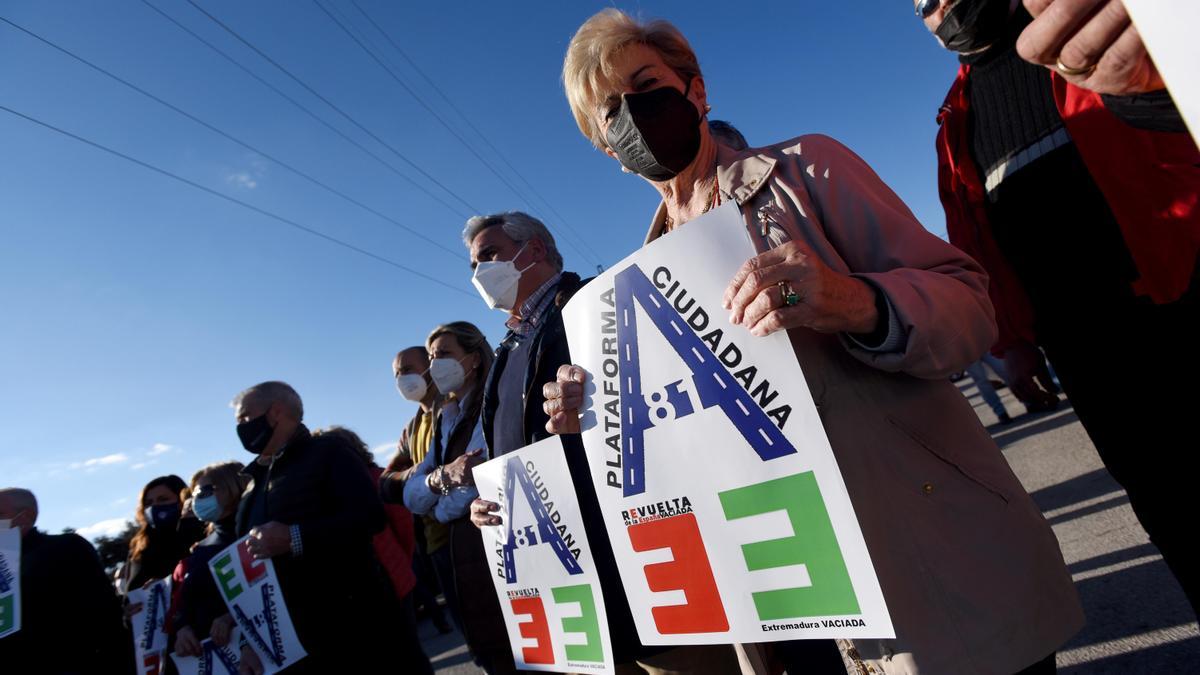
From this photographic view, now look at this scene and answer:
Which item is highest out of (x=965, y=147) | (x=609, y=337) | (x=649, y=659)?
(x=965, y=147)

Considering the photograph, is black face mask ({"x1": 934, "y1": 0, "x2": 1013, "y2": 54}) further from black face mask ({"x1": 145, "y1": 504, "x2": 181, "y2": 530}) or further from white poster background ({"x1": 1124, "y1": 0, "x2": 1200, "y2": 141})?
black face mask ({"x1": 145, "y1": 504, "x2": 181, "y2": 530})

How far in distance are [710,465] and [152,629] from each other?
4.14 m

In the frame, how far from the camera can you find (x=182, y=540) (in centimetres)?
457

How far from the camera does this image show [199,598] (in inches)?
128

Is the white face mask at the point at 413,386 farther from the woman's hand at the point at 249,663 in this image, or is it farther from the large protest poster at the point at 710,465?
the large protest poster at the point at 710,465

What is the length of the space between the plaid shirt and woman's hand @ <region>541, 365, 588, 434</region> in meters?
0.75

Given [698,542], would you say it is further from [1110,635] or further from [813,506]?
[1110,635]

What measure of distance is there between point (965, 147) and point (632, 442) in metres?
1.28

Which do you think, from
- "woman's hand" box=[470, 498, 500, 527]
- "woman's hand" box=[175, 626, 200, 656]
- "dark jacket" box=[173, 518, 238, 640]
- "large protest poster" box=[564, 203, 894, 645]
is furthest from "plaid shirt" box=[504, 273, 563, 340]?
"woman's hand" box=[175, 626, 200, 656]

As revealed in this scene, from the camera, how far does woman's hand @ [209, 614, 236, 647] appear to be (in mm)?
2973

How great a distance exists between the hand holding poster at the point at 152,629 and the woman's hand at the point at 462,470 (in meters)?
2.53

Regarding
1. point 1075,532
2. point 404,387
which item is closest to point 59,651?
point 404,387

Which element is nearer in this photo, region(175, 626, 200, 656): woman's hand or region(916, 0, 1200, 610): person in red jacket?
region(916, 0, 1200, 610): person in red jacket

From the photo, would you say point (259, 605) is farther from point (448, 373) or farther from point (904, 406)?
point (904, 406)
